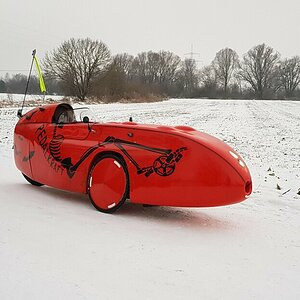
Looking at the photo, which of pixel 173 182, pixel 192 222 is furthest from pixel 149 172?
pixel 192 222

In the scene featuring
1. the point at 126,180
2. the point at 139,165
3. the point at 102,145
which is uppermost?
the point at 102,145

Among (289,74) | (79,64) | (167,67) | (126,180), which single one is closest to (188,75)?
(167,67)

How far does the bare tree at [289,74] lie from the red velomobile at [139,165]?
381 ft

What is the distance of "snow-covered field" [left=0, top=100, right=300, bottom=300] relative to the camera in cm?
269

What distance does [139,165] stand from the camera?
425 centimetres

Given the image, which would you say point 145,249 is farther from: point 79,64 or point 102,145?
point 79,64

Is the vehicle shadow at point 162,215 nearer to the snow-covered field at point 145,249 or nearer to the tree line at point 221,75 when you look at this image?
the snow-covered field at point 145,249

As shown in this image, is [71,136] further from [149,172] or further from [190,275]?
[190,275]

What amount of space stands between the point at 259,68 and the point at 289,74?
29.9 feet

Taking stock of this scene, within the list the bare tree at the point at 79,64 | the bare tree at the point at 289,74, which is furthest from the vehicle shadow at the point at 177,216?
the bare tree at the point at 289,74

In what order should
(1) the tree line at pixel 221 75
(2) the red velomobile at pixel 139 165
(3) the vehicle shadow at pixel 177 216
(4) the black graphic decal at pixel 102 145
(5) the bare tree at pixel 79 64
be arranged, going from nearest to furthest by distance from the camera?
(2) the red velomobile at pixel 139 165 → (4) the black graphic decal at pixel 102 145 → (3) the vehicle shadow at pixel 177 216 → (5) the bare tree at pixel 79 64 → (1) the tree line at pixel 221 75

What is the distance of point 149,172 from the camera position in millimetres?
4184

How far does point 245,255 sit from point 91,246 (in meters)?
1.31

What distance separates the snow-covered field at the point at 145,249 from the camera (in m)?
2.69
